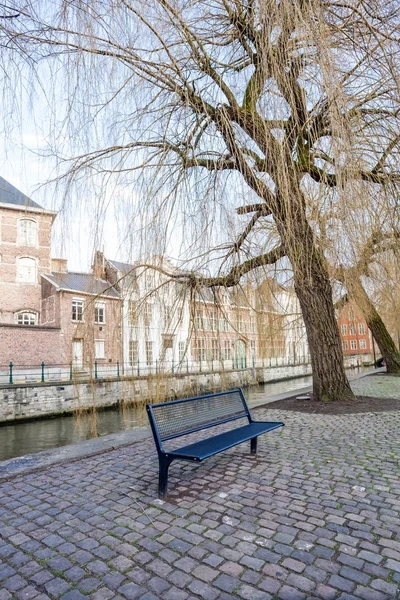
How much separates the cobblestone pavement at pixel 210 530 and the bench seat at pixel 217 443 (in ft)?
0.96

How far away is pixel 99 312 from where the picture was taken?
19.3 ft

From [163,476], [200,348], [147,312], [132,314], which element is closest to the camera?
[163,476]

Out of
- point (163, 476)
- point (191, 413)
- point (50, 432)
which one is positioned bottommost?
point (50, 432)

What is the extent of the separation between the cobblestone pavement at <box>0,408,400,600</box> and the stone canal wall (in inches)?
64.9

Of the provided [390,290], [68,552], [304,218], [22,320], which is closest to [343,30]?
[304,218]

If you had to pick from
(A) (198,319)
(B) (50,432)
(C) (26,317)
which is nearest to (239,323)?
(A) (198,319)

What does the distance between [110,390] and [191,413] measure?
14013mm

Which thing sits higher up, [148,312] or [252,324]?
[148,312]

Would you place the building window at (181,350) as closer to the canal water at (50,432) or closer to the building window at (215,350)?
the building window at (215,350)

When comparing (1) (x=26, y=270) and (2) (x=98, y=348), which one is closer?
(2) (x=98, y=348)

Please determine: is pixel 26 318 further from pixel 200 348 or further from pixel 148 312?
pixel 148 312

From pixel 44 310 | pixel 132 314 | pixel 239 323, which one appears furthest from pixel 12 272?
pixel 132 314

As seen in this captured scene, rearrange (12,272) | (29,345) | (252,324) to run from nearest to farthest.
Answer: (252,324)
(29,345)
(12,272)

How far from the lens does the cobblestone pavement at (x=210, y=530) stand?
1957 mm
